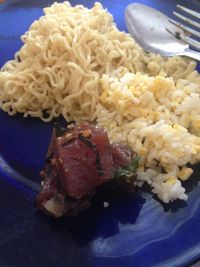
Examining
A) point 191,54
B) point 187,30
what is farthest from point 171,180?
point 187,30

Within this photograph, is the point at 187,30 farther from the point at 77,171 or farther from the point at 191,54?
the point at 77,171

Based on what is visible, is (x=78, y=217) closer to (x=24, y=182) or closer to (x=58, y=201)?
(x=58, y=201)

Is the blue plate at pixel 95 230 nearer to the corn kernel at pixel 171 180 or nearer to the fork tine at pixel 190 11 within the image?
the corn kernel at pixel 171 180

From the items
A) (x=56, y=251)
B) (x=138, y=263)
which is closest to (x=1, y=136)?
(x=56, y=251)

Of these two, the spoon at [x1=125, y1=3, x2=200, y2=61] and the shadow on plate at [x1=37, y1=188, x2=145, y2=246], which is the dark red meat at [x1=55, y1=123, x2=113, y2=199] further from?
the spoon at [x1=125, y1=3, x2=200, y2=61]

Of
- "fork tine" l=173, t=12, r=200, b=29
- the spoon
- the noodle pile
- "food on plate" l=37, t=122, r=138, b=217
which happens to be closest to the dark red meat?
"food on plate" l=37, t=122, r=138, b=217

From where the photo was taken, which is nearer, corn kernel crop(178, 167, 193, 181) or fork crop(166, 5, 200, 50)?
corn kernel crop(178, 167, 193, 181)
